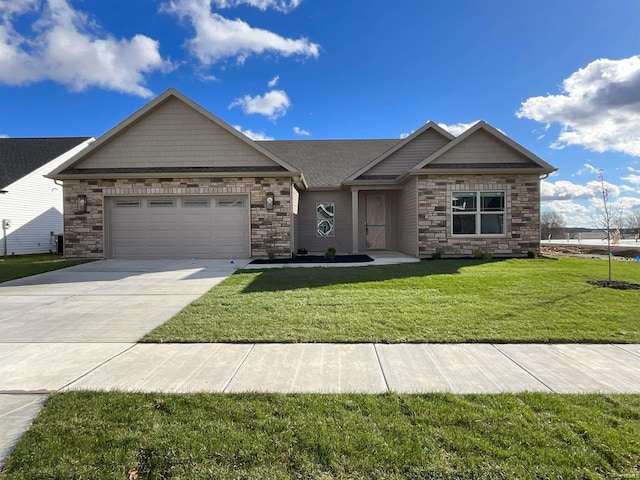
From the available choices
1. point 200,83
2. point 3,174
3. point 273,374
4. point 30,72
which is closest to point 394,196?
point 200,83

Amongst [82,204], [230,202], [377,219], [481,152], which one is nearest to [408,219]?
[377,219]

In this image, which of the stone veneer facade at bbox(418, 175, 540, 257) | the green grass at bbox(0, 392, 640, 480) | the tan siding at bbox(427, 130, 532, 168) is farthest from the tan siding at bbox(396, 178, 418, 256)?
the green grass at bbox(0, 392, 640, 480)

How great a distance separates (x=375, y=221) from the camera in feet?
56.3

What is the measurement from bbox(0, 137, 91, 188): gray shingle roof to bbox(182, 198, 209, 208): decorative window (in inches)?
474

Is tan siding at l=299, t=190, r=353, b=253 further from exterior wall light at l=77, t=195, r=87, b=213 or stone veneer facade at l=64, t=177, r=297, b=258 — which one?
exterior wall light at l=77, t=195, r=87, b=213

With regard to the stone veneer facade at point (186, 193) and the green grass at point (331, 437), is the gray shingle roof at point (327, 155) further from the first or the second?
the green grass at point (331, 437)

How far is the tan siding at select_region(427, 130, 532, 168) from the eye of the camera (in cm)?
1337

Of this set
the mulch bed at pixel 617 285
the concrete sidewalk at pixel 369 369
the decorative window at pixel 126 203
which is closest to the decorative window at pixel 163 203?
the decorative window at pixel 126 203

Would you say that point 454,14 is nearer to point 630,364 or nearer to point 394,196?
point 394,196

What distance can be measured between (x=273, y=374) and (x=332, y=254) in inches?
398

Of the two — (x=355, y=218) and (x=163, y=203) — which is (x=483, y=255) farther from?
(x=163, y=203)

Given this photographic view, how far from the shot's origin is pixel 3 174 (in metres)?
19.3

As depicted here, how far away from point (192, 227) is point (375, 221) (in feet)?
27.3

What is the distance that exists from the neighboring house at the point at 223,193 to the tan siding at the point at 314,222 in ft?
10.6
